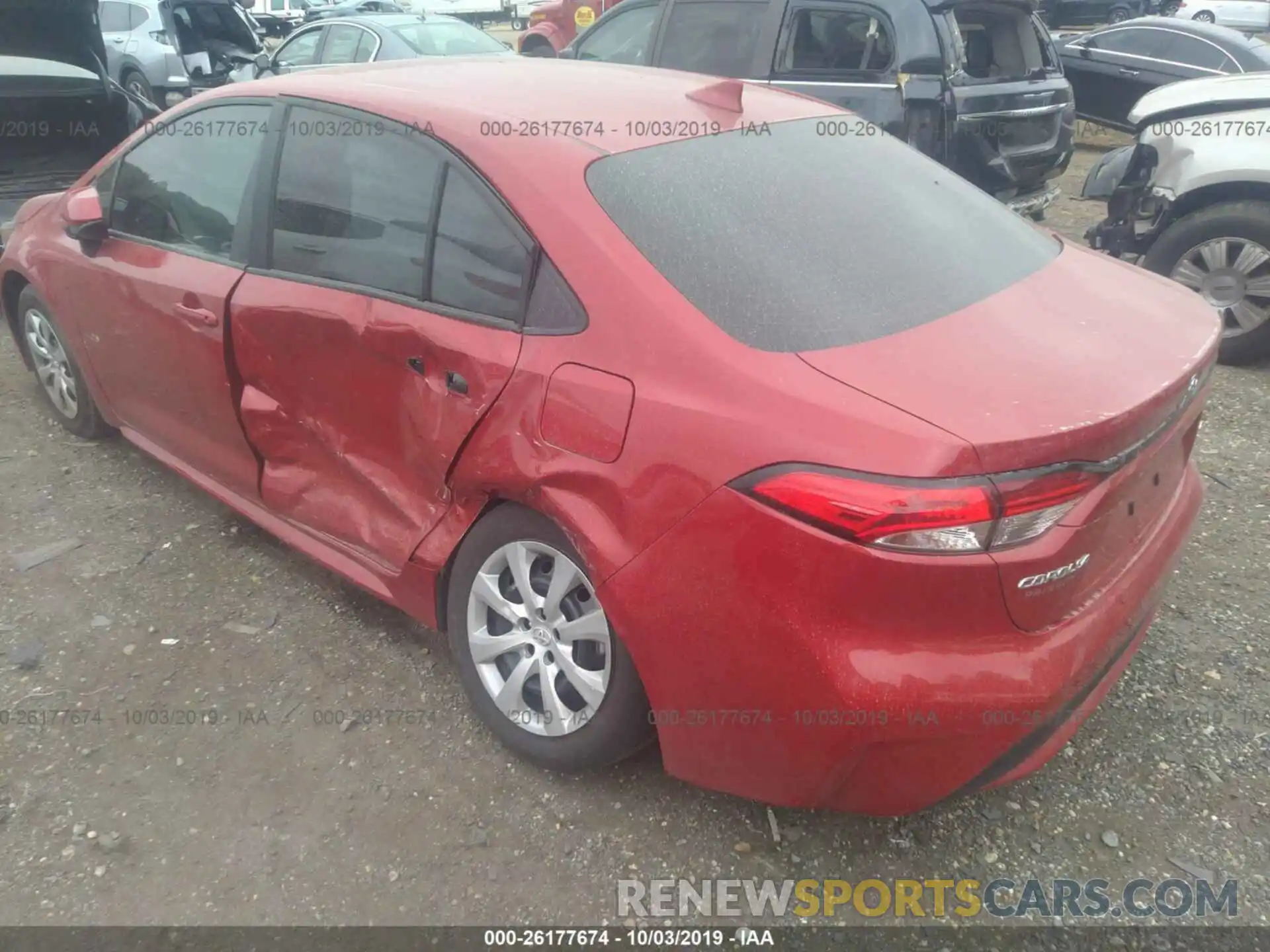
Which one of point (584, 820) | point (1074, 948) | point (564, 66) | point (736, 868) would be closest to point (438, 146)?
point (564, 66)

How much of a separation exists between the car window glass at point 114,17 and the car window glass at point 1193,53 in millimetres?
12389

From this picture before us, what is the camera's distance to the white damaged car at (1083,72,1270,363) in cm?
474

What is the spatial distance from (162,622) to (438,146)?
178cm

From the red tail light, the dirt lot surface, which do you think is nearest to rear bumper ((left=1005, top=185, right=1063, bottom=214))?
the dirt lot surface

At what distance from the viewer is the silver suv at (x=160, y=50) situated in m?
11.9

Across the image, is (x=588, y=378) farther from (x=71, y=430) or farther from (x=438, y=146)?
(x=71, y=430)

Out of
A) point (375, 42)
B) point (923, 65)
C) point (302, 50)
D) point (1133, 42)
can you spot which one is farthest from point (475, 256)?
point (1133, 42)

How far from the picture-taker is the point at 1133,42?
9.91 metres

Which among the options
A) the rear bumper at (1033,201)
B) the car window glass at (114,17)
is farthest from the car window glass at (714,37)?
the car window glass at (114,17)

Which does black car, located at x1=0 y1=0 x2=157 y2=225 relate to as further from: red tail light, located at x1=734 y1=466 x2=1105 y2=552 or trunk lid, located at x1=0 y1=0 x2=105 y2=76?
red tail light, located at x1=734 y1=466 x2=1105 y2=552

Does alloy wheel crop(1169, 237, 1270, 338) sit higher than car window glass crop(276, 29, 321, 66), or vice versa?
car window glass crop(276, 29, 321, 66)

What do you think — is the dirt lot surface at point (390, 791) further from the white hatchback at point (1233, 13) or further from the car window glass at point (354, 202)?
the white hatchback at point (1233, 13)

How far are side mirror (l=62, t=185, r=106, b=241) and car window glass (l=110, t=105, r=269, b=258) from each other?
6 centimetres

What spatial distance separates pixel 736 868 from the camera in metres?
2.20
